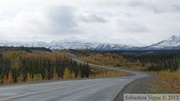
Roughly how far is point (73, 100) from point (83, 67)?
9502cm

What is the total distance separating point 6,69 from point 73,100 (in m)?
92.9

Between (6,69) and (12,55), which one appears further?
(12,55)

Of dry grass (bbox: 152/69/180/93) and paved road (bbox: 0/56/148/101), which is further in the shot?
dry grass (bbox: 152/69/180/93)

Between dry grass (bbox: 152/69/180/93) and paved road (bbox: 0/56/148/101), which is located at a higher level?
paved road (bbox: 0/56/148/101)

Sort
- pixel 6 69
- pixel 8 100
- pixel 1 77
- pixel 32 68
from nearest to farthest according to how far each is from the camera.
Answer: pixel 8 100 < pixel 1 77 < pixel 6 69 < pixel 32 68

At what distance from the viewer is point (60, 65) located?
414 ft

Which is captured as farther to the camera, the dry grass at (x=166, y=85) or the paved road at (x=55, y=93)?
the dry grass at (x=166, y=85)

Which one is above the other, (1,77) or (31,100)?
(31,100)

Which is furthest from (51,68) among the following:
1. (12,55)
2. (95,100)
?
(95,100)

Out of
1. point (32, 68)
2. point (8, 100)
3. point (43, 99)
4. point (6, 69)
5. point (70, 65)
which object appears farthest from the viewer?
point (70, 65)

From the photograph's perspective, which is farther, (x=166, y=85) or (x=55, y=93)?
(x=166, y=85)

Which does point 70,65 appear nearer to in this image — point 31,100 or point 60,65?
point 60,65

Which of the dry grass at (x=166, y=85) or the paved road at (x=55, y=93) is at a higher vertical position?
the paved road at (x=55, y=93)

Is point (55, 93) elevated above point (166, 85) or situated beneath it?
elevated above
